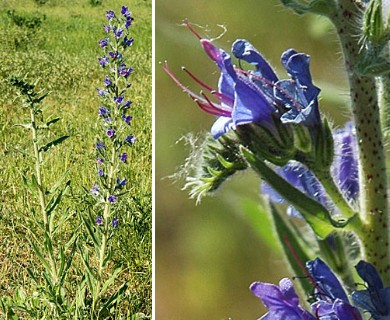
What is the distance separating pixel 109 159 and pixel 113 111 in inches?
3.9

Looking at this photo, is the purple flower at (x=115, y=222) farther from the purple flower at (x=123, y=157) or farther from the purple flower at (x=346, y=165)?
the purple flower at (x=346, y=165)

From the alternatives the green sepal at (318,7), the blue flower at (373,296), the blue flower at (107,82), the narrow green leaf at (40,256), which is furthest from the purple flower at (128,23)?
the blue flower at (373,296)

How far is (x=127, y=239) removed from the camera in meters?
1.45

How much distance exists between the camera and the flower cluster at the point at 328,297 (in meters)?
0.72

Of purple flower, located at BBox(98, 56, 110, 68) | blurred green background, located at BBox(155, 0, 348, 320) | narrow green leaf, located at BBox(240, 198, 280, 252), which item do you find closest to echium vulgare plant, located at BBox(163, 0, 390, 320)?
narrow green leaf, located at BBox(240, 198, 280, 252)

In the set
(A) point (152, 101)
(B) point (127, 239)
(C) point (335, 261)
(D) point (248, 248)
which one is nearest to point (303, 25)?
(A) point (152, 101)

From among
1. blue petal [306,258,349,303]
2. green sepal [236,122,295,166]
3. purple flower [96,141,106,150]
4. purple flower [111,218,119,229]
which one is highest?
green sepal [236,122,295,166]

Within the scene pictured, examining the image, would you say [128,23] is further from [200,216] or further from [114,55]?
[200,216]

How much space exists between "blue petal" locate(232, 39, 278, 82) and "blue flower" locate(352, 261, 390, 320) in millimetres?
239

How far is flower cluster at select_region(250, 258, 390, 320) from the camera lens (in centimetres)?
72

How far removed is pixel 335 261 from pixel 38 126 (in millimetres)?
734

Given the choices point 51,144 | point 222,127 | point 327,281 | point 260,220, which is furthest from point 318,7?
point 51,144

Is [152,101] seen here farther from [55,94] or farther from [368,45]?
[368,45]

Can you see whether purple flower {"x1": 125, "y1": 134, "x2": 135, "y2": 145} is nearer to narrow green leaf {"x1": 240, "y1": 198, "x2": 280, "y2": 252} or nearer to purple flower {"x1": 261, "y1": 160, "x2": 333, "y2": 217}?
narrow green leaf {"x1": 240, "y1": 198, "x2": 280, "y2": 252}
